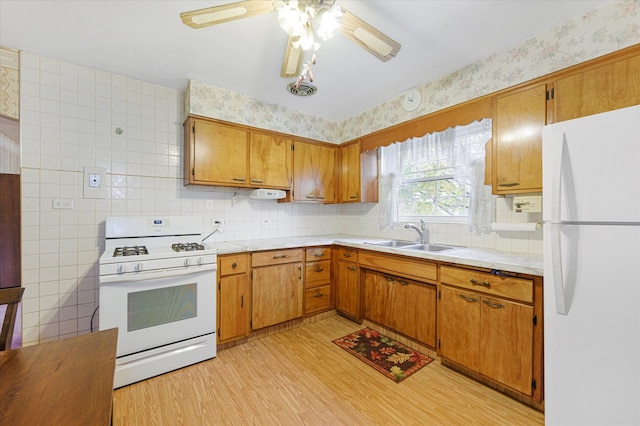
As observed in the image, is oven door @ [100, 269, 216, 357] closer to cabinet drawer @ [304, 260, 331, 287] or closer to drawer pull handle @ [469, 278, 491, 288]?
cabinet drawer @ [304, 260, 331, 287]

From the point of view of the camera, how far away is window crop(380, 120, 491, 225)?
8.05ft

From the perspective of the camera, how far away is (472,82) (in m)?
2.20

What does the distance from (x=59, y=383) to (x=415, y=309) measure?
219 centimetres

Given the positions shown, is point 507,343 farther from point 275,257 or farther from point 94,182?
point 94,182

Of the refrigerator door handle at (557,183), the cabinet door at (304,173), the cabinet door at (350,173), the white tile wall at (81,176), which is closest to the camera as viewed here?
the refrigerator door handle at (557,183)

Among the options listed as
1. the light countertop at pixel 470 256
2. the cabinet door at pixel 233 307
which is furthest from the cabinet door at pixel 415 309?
the cabinet door at pixel 233 307

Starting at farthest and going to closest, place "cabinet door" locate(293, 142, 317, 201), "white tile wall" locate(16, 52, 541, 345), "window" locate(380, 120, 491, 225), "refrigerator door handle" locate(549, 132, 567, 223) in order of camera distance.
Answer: "cabinet door" locate(293, 142, 317, 201) → "window" locate(380, 120, 491, 225) → "white tile wall" locate(16, 52, 541, 345) → "refrigerator door handle" locate(549, 132, 567, 223)

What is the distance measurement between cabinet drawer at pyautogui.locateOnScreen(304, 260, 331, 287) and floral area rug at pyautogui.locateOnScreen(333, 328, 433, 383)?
0.64 meters

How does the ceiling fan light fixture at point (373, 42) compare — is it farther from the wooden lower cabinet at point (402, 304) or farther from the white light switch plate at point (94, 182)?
the white light switch plate at point (94, 182)

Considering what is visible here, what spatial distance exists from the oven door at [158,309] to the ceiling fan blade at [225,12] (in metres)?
1.65

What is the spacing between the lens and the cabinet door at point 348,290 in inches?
111

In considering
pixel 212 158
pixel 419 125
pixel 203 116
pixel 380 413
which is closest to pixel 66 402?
pixel 380 413

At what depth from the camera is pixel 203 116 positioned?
2553 millimetres

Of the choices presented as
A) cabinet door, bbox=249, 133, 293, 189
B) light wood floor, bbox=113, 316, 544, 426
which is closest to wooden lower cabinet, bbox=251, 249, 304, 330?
light wood floor, bbox=113, 316, 544, 426
